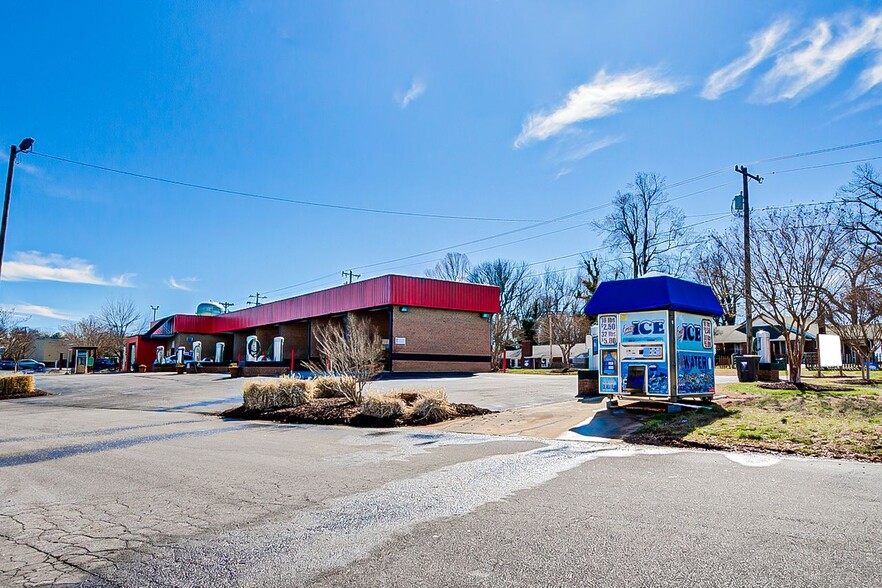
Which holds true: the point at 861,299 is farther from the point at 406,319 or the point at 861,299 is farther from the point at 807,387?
the point at 406,319

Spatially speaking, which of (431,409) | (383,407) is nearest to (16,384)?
(383,407)

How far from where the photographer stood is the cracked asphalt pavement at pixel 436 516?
148 inches

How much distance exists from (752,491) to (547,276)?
66007 millimetres

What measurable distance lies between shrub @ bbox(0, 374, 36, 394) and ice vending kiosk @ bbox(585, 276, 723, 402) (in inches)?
915

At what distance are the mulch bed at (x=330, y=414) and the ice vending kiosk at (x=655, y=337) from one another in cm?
326

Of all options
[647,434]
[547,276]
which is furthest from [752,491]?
[547,276]

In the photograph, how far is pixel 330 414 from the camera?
13969 millimetres

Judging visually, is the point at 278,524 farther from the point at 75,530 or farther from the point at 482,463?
the point at 482,463

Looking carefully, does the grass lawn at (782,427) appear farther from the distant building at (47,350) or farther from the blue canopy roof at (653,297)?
the distant building at (47,350)

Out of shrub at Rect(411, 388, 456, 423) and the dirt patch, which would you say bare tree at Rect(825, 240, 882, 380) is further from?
the dirt patch

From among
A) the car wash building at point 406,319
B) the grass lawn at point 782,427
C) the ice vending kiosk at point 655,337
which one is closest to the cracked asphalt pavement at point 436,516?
the grass lawn at point 782,427

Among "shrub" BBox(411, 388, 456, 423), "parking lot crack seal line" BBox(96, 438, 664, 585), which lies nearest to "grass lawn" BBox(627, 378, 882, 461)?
"parking lot crack seal line" BBox(96, 438, 664, 585)

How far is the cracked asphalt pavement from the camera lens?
12.4 feet

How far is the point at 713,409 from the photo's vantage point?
12016mm
